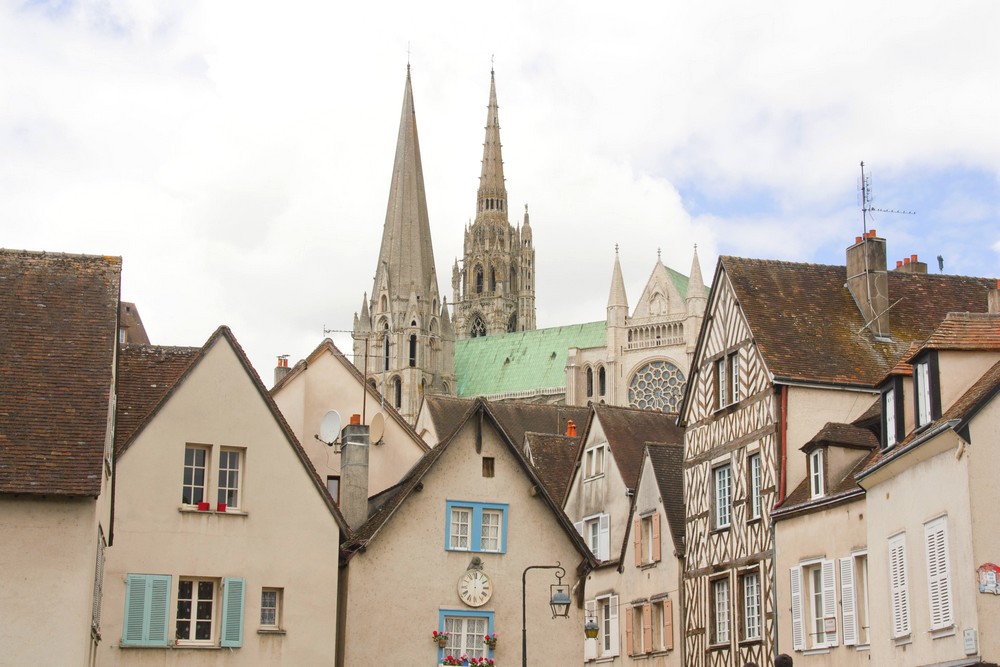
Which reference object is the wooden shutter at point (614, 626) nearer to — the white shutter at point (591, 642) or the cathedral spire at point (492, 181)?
the white shutter at point (591, 642)

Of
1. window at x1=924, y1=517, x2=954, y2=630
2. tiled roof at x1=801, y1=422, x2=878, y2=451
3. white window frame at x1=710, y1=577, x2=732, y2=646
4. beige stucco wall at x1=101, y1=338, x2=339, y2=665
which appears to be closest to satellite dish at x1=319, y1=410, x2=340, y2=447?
beige stucco wall at x1=101, y1=338, x2=339, y2=665

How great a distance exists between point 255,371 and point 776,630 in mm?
10119

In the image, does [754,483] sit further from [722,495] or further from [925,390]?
[925,390]

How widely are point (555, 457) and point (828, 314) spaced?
12.2 m

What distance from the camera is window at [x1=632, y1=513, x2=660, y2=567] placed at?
3459 cm

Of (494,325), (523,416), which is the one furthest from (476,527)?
(494,325)

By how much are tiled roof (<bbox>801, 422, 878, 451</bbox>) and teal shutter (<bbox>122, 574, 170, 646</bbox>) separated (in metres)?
10.8

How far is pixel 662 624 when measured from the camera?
34062 mm

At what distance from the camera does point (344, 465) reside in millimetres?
29266

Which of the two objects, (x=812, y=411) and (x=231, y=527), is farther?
(x=812, y=411)

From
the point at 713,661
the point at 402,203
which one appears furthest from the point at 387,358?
the point at 713,661

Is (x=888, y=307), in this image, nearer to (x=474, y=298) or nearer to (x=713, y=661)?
(x=713, y=661)

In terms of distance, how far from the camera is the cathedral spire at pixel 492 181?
161 m

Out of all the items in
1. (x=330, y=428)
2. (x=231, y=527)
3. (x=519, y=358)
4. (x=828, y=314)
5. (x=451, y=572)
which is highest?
(x=519, y=358)
